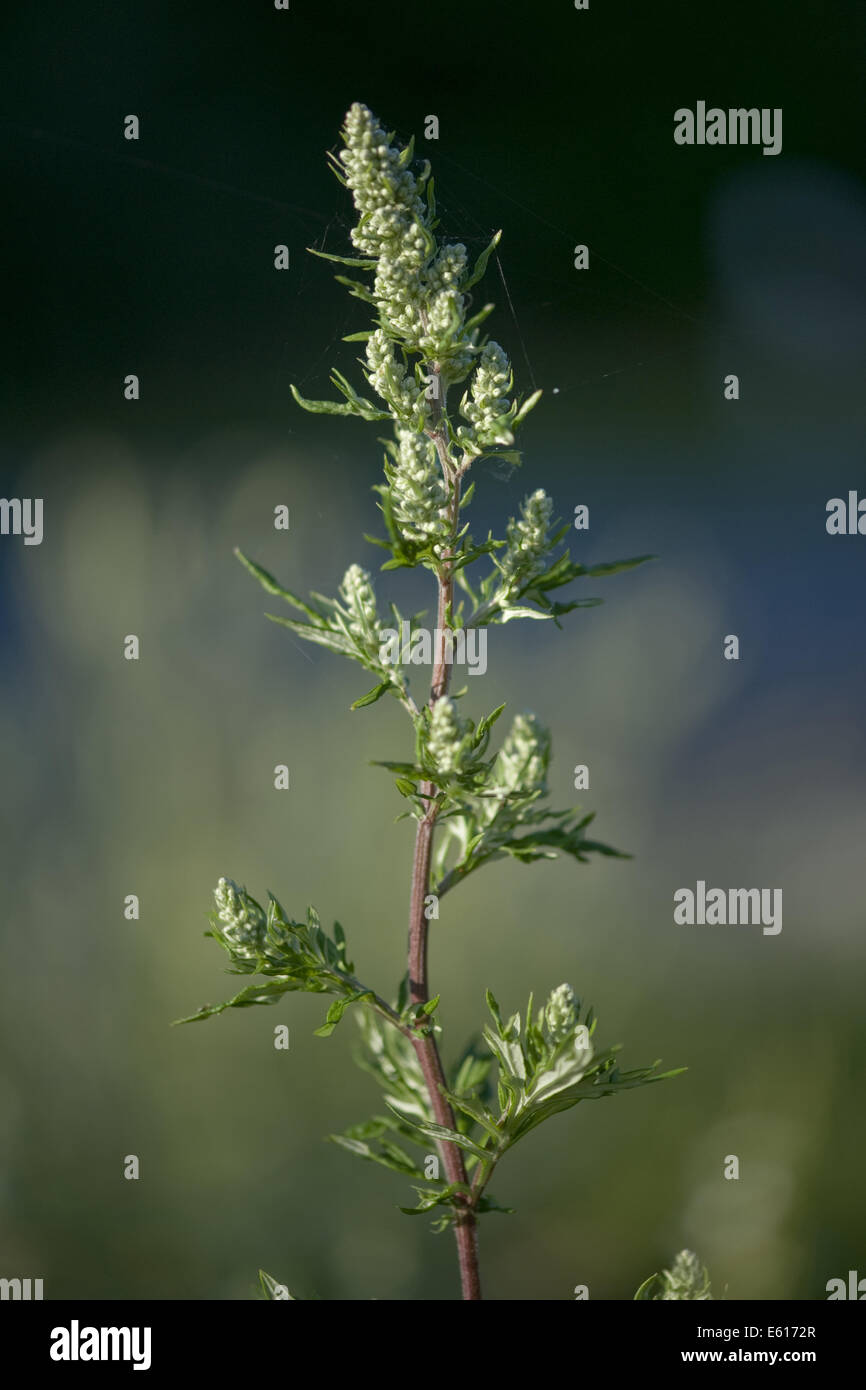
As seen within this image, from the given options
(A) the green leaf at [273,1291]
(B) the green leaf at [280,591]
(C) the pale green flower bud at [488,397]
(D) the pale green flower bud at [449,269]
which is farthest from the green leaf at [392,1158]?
(D) the pale green flower bud at [449,269]

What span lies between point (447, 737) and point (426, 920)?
20 cm

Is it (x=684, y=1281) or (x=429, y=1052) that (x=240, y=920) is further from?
(x=684, y=1281)

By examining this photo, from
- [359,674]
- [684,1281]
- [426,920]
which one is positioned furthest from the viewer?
[359,674]

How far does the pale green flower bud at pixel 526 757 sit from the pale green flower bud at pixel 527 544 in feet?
0.40

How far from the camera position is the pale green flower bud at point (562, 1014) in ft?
2.48

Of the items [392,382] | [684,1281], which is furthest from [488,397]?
[684,1281]

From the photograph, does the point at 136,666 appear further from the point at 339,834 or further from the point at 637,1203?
the point at 637,1203

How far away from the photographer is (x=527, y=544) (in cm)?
79

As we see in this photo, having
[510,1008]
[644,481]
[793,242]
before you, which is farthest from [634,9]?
[510,1008]

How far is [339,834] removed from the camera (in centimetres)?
201

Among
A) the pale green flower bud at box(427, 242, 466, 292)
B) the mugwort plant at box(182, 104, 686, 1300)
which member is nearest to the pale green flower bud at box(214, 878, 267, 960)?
the mugwort plant at box(182, 104, 686, 1300)

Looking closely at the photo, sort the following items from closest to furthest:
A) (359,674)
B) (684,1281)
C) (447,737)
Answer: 1. (447,737)
2. (684,1281)
3. (359,674)

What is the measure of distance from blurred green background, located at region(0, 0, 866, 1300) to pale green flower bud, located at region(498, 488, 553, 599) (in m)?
0.88

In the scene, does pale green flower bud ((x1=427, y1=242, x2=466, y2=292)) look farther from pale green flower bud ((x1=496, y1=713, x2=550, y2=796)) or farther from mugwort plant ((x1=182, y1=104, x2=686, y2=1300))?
pale green flower bud ((x1=496, y1=713, x2=550, y2=796))
